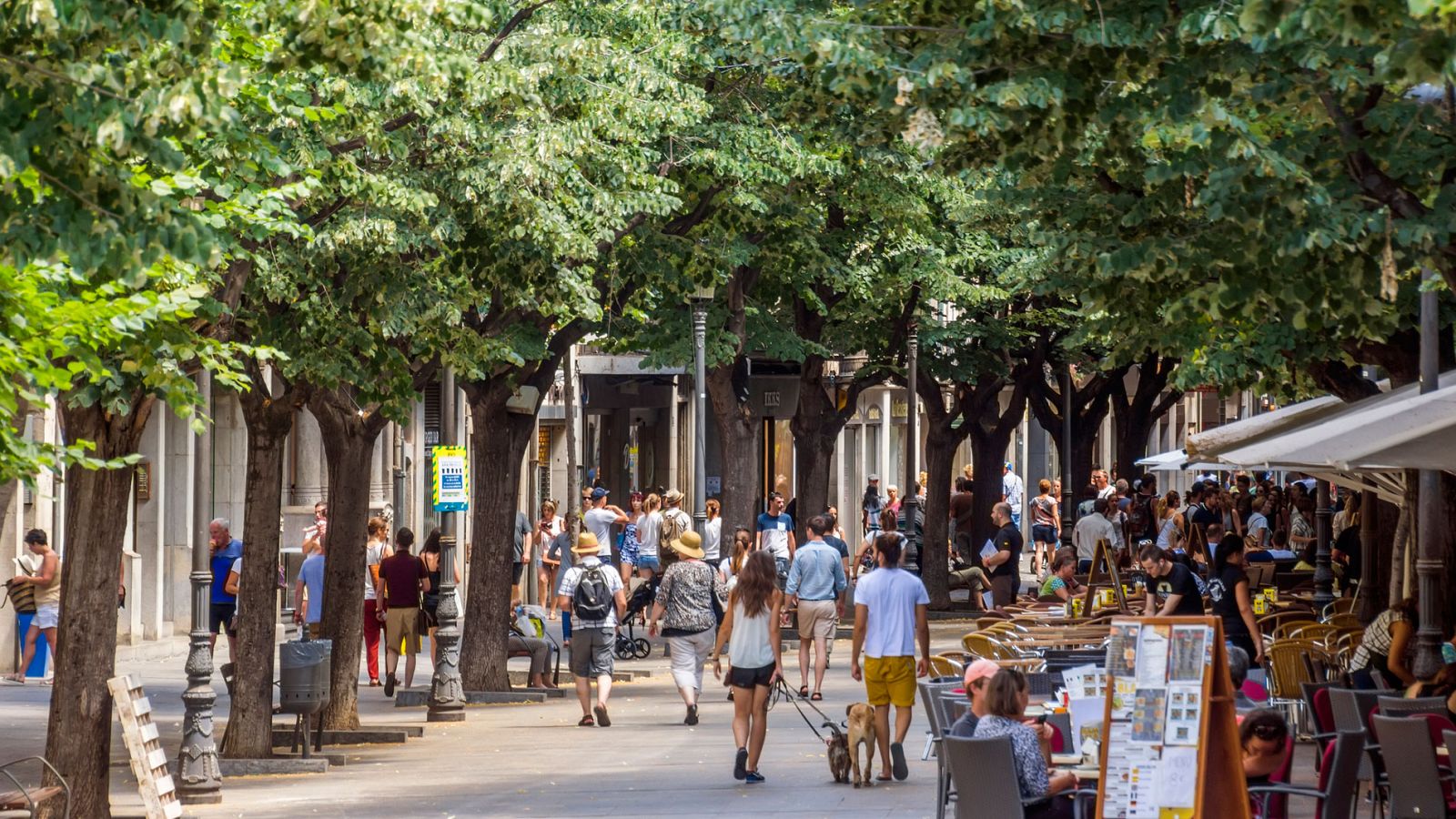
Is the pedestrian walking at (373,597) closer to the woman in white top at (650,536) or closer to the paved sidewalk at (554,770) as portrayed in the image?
the paved sidewalk at (554,770)

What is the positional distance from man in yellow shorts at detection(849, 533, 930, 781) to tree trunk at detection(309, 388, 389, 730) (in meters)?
5.42

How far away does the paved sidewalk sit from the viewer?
47.1ft

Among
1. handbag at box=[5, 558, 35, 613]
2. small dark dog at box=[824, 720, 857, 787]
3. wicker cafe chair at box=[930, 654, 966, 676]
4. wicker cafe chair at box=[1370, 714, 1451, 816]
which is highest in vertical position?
handbag at box=[5, 558, 35, 613]

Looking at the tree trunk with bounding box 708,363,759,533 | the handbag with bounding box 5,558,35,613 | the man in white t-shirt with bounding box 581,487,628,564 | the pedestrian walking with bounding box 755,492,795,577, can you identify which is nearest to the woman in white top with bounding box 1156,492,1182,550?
the pedestrian walking with bounding box 755,492,795,577

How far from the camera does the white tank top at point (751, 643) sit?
50.6 ft

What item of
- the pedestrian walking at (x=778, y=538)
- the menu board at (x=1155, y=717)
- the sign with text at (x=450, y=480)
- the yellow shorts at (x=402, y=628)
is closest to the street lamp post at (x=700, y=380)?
the pedestrian walking at (x=778, y=538)

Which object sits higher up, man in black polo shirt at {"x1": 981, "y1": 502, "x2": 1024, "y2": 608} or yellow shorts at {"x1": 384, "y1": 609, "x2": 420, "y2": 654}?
man in black polo shirt at {"x1": 981, "y1": 502, "x2": 1024, "y2": 608}

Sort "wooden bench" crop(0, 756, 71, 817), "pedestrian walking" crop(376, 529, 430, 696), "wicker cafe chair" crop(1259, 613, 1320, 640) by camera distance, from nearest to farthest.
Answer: "wooden bench" crop(0, 756, 71, 817)
"wicker cafe chair" crop(1259, 613, 1320, 640)
"pedestrian walking" crop(376, 529, 430, 696)

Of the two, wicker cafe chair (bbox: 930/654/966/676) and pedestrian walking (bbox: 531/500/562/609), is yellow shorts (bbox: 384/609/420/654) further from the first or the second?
wicker cafe chair (bbox: 930/654/966/676)

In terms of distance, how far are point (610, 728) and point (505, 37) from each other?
21.0 feet

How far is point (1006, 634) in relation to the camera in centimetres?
1803

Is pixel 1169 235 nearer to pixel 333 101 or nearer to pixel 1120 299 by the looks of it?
pixel 1120 299

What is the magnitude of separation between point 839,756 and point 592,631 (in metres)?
4.77

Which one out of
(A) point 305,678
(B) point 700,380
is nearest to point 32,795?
(A) point 305,678
